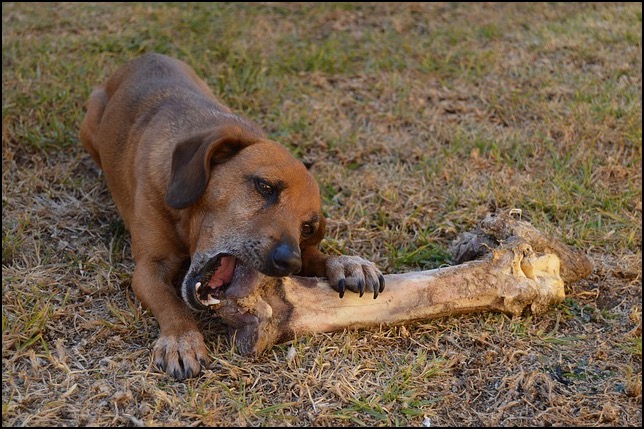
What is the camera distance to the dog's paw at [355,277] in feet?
12.0

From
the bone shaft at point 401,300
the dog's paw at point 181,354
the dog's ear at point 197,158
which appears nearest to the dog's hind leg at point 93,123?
the dog's ear at point 197,158

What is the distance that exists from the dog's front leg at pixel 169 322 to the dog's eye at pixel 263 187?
26.5 inches

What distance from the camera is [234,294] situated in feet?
11.5

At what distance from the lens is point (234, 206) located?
11.6 feet

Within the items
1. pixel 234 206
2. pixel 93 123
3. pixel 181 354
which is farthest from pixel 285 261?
pixel 93 123

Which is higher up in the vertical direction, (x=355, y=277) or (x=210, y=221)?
(x=210, y=221)

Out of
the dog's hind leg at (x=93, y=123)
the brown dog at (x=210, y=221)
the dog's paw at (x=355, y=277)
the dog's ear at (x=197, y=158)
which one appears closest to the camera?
the brown dog at (x=210, y=221)

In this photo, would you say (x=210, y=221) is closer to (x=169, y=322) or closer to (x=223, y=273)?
(x=223, y=273)

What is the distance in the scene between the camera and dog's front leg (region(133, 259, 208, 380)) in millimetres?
3379

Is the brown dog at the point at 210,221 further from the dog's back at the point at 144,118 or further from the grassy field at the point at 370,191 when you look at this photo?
the grassy field at the point at 370,191

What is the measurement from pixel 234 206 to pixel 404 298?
91 cm

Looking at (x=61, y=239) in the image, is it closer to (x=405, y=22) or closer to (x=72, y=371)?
(x=72, y=371)

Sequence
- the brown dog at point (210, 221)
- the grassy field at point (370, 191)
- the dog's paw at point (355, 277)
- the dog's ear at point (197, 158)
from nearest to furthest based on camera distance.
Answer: the grassy field at point (370, 191) < the brown dog at point (210, 221) < the dog's ear at point (197, 158) < the dog's paw at point (355, 277)

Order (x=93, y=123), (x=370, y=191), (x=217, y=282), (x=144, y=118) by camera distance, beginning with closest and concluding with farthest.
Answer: (x=217, y=282) < (x=144, y=118) < (x=370, y=191) < (x=93, y=123)
